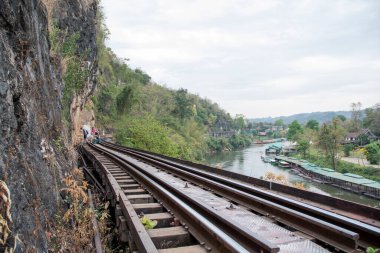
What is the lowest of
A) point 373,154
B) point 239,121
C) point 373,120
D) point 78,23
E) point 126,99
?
point 373,154

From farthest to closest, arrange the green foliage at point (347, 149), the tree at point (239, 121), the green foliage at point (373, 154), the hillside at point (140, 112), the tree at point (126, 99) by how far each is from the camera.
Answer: the tree at point (239, 121) < the green foliage at point (347, 149) < the green foliage at point (373, 154) < the tree at point (126, 99) < the hillside at point (140, 112)

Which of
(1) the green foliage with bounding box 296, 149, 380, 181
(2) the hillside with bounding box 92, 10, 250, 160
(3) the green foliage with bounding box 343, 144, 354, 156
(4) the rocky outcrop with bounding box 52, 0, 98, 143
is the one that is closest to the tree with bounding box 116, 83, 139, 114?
(2) the hillside with bounding box 92, 10, 250, 160

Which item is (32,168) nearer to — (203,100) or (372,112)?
(372,112)

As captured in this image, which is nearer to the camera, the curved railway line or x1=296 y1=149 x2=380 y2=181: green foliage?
the curved railway line

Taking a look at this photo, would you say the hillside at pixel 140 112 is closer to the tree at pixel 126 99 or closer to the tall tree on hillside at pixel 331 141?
the tree at pixel 126 99

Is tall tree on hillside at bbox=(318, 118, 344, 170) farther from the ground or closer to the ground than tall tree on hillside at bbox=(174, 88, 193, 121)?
closer to the ground

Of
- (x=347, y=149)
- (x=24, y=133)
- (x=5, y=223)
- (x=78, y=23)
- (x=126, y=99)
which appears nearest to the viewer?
(x=5, y=223)

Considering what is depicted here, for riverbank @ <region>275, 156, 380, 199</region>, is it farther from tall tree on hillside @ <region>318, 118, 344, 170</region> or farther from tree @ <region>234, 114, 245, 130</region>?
tree @ <region>234, 114, 245, 130</region>

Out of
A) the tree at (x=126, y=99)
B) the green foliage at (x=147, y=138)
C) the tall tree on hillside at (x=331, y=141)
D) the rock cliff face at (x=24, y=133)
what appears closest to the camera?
the rock cliff face at (x=24, y=133)

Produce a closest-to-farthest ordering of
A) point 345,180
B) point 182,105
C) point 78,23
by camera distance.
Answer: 1. point 78,23
2. point 345,180
3. point 182,105

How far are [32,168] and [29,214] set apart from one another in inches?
33.1

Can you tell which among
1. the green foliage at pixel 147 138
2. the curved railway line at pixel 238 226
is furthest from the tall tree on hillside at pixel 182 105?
the curved railway line at pixel 238 226

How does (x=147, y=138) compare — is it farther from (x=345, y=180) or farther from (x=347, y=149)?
(x=347, y=149)

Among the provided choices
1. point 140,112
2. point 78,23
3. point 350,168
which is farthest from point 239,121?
point 78,23
